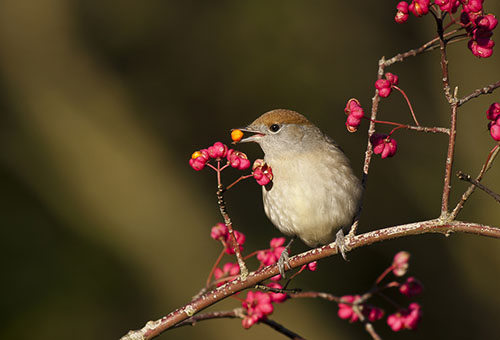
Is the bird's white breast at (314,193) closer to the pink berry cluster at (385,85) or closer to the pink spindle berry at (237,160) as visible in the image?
the pink spindle berry at (237,160)

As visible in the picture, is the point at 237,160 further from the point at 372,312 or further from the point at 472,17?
the point at 372,312

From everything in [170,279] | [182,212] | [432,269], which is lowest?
[432,269]

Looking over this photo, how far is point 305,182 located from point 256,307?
1258mm

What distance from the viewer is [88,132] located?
34.9 ft

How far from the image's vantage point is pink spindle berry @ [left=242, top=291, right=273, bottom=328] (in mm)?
3881

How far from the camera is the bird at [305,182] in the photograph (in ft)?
15.9

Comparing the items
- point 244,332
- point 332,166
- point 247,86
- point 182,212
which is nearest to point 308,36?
point 247,86

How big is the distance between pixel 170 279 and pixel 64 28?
4.69 metres

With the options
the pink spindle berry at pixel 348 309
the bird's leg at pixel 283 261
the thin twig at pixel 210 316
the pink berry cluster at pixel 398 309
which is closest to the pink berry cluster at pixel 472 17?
the pink berry cluster at pixel 398 309

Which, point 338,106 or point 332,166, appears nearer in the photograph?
point 332,166

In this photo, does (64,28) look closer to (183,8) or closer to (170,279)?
(183,8)

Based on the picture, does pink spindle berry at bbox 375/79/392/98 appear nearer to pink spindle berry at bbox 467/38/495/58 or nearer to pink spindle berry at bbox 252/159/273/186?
pink spindle berry at bbox 467/38/495/58

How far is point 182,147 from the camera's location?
10852 mm

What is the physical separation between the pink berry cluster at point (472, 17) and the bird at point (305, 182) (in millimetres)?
1857
